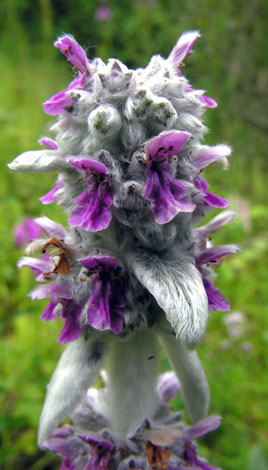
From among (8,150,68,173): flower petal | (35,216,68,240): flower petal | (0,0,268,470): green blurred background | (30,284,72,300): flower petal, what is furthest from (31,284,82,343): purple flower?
(0,0,268,470): green blurred background

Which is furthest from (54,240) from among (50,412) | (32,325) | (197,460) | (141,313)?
(32,325)

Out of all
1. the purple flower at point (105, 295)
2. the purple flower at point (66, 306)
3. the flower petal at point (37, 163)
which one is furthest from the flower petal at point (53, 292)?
the flower petal at point (37, 163)

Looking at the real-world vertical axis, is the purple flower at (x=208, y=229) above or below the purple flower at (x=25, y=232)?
below

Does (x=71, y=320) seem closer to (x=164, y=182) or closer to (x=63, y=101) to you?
(x=164, y=182)

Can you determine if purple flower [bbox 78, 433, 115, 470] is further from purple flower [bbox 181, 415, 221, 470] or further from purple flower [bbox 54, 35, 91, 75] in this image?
purple flower [bbox 54, 35, 91, 75]

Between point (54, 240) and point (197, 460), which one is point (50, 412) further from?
point (197, 460)

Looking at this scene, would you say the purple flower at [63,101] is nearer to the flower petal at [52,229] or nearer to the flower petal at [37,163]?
the flower petal at [37,163]
